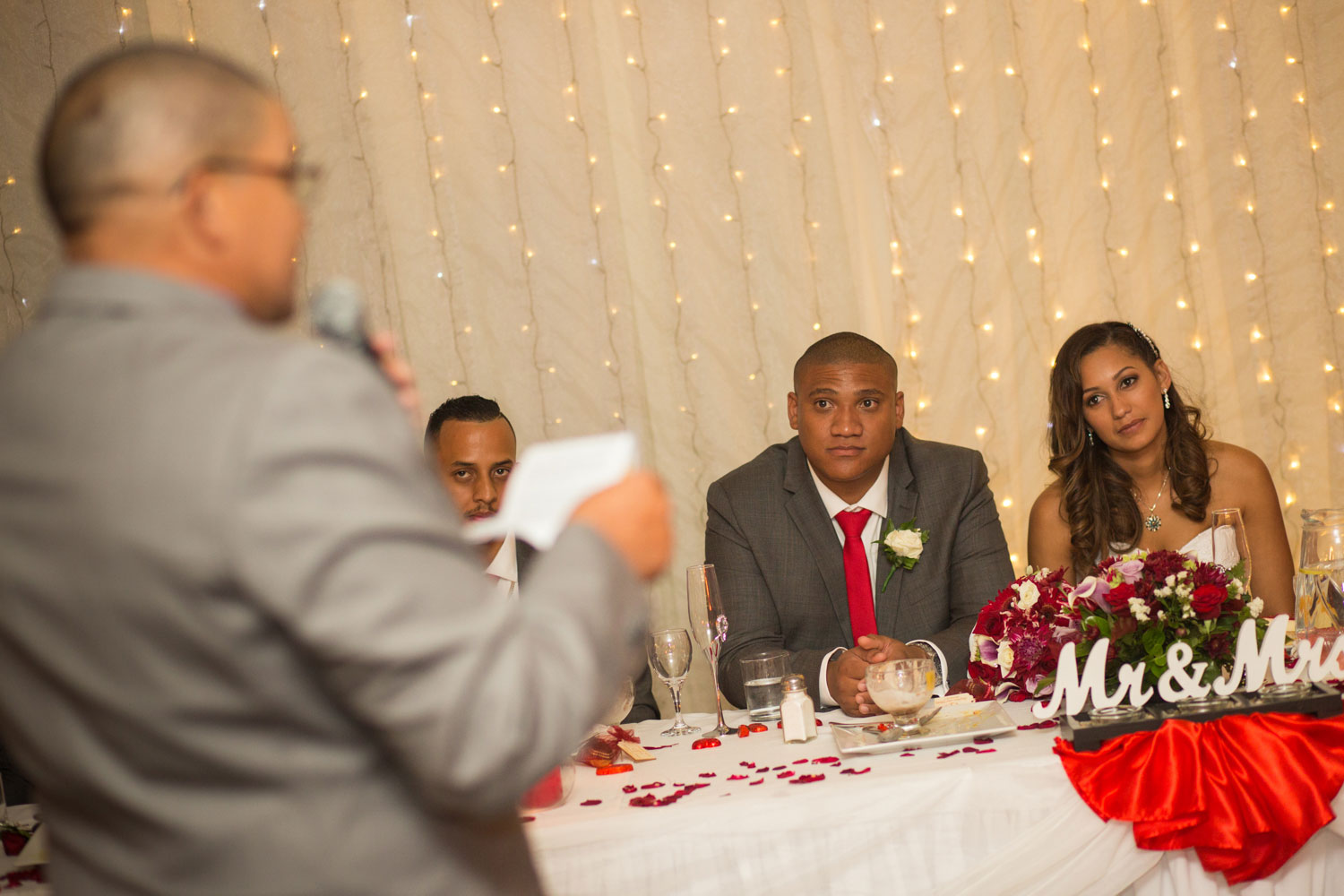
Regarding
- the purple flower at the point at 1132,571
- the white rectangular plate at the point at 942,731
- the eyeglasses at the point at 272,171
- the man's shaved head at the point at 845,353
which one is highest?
the man's shaved head at the point at 845,353

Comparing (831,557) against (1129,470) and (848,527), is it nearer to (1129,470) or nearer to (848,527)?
(848,527)

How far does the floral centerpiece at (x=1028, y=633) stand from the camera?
211cm

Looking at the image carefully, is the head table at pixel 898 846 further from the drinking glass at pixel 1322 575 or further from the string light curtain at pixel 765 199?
the string light curtain at pixel 765 199

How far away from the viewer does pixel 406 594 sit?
767mm

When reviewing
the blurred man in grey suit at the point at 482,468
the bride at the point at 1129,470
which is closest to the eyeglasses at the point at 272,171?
the blurred man in grey suit at the point at 482,468

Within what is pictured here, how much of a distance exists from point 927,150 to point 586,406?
168 cm

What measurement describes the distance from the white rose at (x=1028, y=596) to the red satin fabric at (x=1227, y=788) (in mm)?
392

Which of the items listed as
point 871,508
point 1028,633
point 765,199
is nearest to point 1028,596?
point 1028,633

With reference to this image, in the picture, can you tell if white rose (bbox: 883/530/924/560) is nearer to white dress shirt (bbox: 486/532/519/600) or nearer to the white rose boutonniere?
the white rose boutonniere

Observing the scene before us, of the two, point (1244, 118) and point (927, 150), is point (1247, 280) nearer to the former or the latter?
point (1244, 118)

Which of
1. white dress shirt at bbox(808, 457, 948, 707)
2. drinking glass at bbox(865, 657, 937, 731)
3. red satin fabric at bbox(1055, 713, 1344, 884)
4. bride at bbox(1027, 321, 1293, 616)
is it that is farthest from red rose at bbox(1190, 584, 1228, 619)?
bride at bbox(1027, 321, 1293, 616)

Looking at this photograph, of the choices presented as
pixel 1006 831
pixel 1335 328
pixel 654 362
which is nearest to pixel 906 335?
pixel 654 362

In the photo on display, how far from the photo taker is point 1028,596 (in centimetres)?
218

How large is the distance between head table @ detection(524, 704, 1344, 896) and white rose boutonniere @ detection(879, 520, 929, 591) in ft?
4.17
